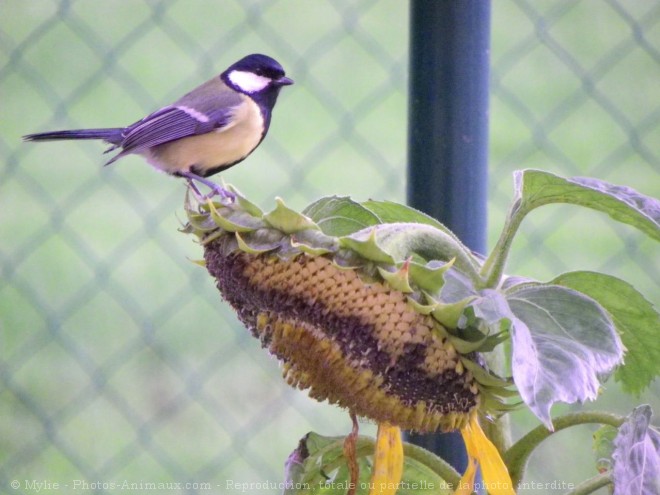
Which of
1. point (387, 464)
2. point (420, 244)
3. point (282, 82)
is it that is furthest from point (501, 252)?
point (282, 82)

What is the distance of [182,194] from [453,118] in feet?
7.48

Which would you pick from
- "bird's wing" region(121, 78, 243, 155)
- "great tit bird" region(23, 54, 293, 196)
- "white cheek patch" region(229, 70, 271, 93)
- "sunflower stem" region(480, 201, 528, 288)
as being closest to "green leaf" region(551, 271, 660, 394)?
"sunflower stem" region(480, 201, 528, 288)

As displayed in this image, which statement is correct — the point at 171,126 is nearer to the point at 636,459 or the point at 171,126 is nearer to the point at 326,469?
the point at 326,469

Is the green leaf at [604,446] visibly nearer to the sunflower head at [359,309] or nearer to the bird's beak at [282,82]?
the sunflower head at [359,309]

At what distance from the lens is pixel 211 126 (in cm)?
173

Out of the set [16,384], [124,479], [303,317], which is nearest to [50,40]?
[16,384]

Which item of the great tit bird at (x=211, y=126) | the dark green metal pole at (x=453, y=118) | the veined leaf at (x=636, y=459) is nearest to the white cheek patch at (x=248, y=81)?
the great tit bird at (x=211, y=126)

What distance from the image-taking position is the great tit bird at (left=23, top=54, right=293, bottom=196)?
169cm

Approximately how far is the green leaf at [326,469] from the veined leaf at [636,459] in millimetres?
177

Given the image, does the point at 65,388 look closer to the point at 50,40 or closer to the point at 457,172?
the point at 50,40

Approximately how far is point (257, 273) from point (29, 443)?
2.05m

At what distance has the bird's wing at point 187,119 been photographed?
172 cm

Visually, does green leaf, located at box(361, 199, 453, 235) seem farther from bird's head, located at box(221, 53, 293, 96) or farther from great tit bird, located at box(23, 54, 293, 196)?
bird's head, located at box(221, 53, 293, 96)

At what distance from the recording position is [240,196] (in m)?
0.74
